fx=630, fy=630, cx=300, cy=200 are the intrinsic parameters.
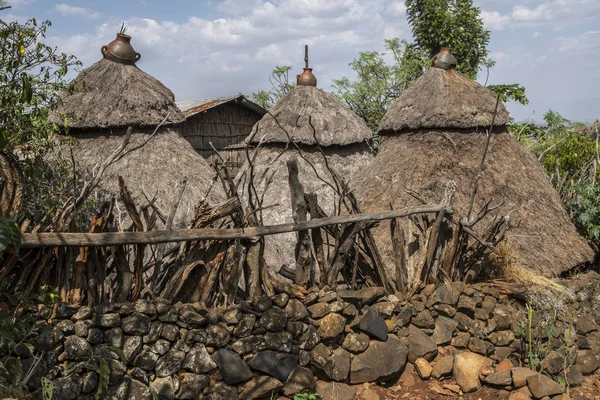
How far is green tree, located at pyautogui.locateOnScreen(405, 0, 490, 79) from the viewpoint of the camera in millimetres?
19578

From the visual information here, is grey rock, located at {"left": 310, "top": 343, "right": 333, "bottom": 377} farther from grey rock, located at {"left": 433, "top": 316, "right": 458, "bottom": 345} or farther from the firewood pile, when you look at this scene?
grey rock, located at {"left": 433, "top": 316, "right": 458, "bottom": 345}

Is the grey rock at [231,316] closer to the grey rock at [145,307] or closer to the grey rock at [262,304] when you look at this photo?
the grey rock at [262,304]

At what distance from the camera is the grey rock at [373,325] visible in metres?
5.45

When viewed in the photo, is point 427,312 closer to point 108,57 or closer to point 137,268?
point 137,268

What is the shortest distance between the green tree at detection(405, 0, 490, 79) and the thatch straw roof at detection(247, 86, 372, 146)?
978 centimetres

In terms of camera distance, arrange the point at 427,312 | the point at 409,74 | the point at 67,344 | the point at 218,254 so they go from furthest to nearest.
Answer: the point at 409,74
the point at 427,312
the point at 218,254
the point at 67,344

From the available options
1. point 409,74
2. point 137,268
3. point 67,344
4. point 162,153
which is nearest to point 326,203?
point 162,153

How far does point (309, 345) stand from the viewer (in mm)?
5148

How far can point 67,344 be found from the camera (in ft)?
14.1

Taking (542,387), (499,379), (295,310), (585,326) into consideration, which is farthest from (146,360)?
(585,326)

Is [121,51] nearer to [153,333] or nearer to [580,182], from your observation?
[153,333]

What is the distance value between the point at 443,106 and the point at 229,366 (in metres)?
4.80

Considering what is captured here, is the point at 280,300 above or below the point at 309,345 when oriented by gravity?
above

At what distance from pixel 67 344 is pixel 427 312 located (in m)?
3.21
